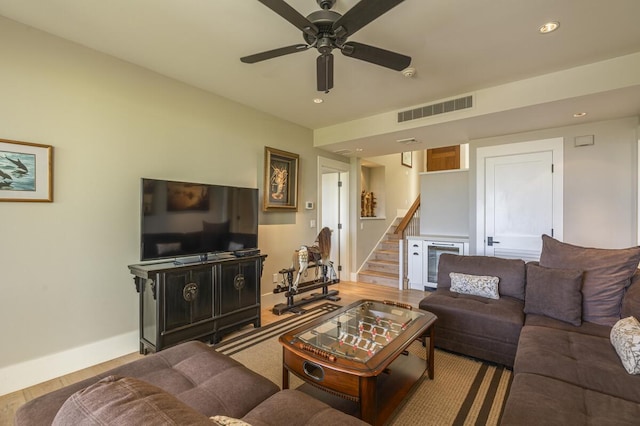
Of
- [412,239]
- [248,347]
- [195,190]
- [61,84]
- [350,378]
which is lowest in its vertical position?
[248,347]

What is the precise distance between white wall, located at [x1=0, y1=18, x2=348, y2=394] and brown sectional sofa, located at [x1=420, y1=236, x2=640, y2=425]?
9.75 feet

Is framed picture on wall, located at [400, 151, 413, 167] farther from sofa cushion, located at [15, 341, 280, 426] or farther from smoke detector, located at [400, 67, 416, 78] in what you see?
sofa cushion, located at [15, 341, 280, 426]

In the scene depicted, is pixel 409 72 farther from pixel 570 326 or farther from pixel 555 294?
pixel 570 326

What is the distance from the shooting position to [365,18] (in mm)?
1693

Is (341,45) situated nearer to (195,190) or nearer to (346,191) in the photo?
(195,190)

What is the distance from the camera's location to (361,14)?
165cm

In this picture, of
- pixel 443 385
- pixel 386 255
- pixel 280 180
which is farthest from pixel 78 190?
pixel 386 255

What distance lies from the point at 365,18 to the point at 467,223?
4.03 meters

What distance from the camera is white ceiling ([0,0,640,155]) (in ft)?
6.70

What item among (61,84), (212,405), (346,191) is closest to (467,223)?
(346,191)

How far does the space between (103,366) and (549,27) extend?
4.55 m

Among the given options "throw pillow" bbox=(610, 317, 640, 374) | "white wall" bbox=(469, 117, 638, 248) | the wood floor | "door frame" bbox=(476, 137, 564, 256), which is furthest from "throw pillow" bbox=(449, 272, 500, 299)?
"white wall" bbox=(469, 117, 638, 248)

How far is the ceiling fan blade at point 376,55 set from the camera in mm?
1954

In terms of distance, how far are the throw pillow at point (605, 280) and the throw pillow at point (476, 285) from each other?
65 centimetres
